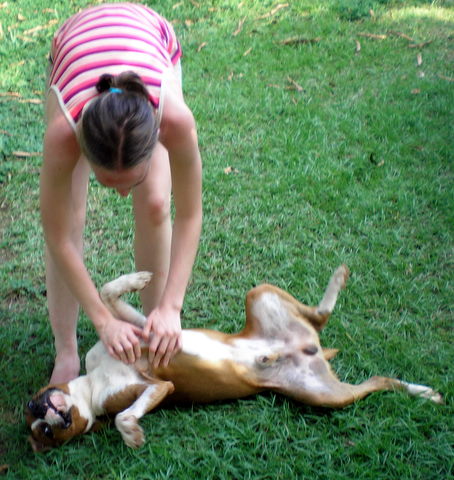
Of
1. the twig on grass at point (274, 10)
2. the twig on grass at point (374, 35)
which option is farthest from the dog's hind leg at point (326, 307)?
the twig on grass at point (274, 10)

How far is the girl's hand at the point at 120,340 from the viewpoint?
107 inches

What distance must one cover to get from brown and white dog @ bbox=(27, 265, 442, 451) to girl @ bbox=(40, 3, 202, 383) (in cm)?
15

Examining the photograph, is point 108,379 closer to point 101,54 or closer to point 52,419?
point 52,419

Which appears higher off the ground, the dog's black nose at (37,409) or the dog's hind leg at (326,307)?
the dog's hind leg at (326,307)

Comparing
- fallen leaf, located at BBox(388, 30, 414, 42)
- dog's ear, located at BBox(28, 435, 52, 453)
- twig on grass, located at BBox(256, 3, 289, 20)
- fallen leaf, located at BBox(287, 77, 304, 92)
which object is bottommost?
dog's ear, located at BBox(28, 435, 52, 453)

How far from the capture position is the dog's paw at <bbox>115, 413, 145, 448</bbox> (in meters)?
2.69

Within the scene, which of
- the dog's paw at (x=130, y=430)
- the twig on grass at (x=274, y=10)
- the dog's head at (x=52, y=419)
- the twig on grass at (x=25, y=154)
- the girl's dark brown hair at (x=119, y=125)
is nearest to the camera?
the girl's dark brown hair at (x=119, y=125)

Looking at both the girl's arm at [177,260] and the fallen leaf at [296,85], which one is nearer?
the girl's arm at [177,260]

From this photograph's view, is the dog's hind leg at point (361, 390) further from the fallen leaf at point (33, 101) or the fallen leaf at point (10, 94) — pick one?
the fallen leaf at point (10, 94)

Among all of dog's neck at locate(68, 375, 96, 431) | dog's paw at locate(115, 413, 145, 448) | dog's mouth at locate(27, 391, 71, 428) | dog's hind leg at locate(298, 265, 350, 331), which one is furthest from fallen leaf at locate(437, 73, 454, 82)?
dog's mouth at locate(27, 391, 71, 428)

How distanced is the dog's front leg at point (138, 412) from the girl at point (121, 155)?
14 centimetres

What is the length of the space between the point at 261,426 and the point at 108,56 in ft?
5.69

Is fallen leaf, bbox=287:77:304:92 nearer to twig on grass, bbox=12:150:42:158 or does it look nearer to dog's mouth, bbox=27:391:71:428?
twig on grass, bbox=12:150:42:158

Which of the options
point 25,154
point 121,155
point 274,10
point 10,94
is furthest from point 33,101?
point 121,155
